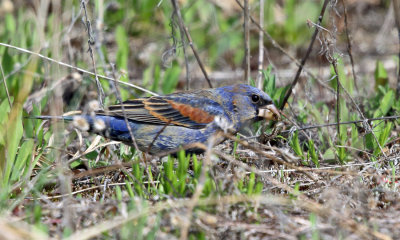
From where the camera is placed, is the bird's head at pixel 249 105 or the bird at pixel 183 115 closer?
the bird at pixel 183 115

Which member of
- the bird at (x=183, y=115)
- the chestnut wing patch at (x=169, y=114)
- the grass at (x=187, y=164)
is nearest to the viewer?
the grass at (x=187, y=164)


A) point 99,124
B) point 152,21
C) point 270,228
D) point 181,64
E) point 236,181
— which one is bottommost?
point 270,228

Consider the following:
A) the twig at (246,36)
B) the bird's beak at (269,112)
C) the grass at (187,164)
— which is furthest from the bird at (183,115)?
the twig at (246,36)

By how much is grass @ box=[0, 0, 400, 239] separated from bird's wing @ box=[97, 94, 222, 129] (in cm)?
30

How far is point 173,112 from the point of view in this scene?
4547mm

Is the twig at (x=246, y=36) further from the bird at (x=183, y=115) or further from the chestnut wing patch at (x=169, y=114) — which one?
the chestnut wing patch at (x=169, y=114)

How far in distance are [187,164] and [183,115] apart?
849mm

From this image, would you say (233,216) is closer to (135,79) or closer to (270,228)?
(270,228)

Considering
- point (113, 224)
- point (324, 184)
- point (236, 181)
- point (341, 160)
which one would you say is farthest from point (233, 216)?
point (341, 160)

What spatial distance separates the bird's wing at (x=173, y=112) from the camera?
4.52 metres

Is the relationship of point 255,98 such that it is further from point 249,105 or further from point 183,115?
point 183,115

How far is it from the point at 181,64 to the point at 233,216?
385 cm

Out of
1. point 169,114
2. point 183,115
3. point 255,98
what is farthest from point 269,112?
point 169,114

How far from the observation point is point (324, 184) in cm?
390
